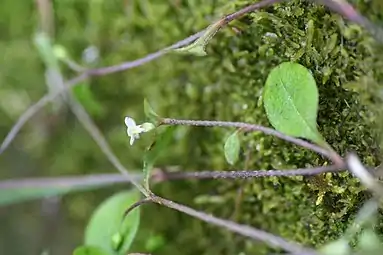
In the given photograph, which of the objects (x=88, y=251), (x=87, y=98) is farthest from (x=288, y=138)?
(x=87, y=98)

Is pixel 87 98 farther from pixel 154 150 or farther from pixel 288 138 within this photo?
pixel 288 138

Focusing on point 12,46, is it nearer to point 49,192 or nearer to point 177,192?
point 49,192

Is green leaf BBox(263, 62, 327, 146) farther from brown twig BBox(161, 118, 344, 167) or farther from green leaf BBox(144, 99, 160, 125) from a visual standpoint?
green leaf BBox(144, 99, 160, 125)

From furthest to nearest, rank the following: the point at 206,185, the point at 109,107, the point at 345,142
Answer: the point at 109,107 < the point at 206,185 < the point at 345,142

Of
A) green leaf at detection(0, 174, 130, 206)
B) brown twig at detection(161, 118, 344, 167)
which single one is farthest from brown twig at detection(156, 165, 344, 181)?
green leaf at detection(0, 174, 130, 206)

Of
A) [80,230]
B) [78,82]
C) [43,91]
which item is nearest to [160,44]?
[78,82]
